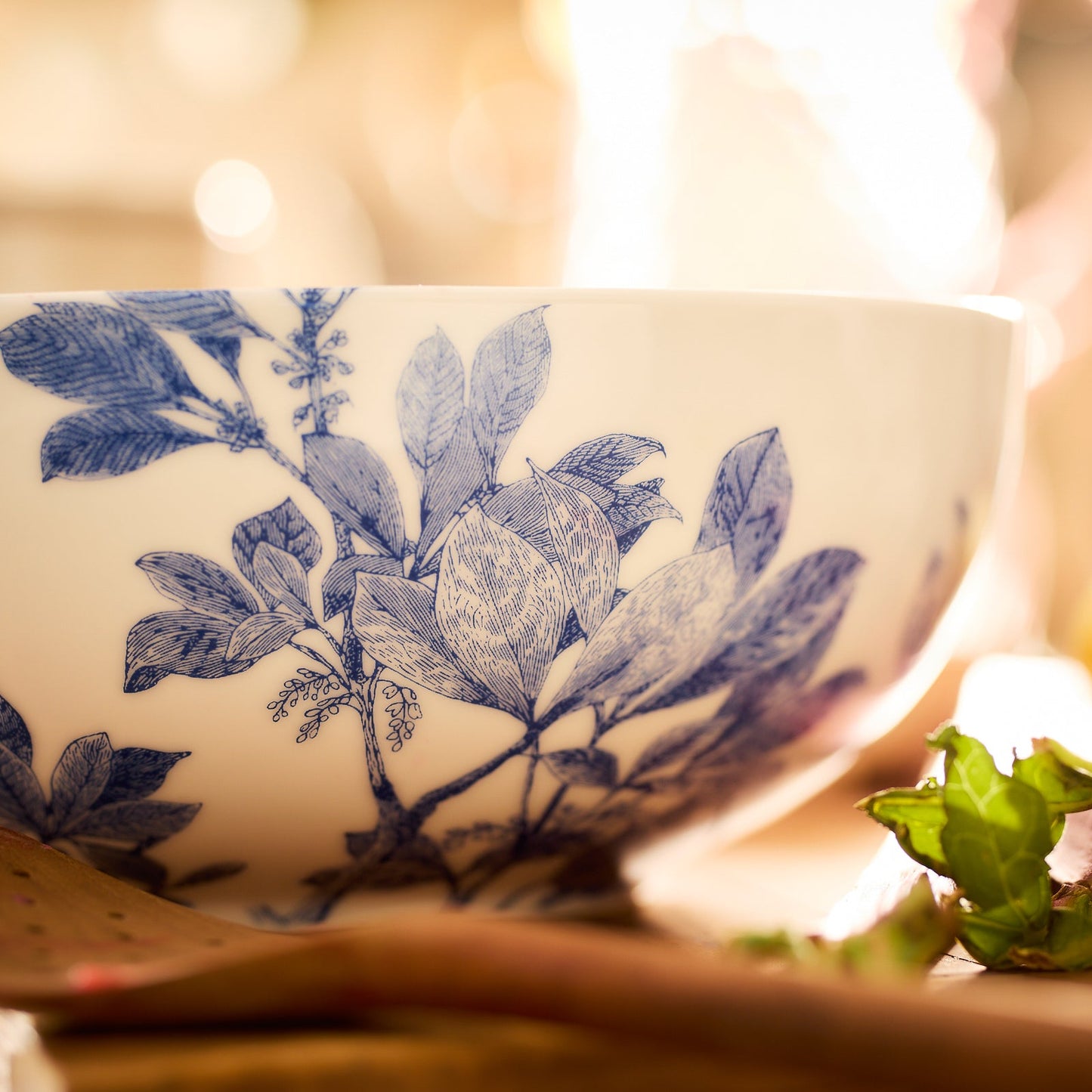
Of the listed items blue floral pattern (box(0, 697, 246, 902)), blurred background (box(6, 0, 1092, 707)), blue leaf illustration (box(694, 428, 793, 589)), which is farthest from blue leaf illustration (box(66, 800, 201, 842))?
blurred background (box(6, 0, 1092, 707))

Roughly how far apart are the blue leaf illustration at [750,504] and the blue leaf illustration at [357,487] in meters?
0.05

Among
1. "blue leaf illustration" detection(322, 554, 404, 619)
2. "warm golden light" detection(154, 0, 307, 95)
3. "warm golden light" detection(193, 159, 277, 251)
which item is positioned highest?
"warm golden light" detection(154, 0, 307, 95)

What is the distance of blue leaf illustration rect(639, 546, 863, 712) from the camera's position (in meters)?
0.19

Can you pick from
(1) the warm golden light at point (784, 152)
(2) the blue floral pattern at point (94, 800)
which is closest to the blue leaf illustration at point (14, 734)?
(2) the blue floral pattern at point (94, 800)

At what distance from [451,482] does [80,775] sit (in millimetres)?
89

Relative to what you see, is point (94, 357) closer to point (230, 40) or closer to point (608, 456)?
point (608, 456)

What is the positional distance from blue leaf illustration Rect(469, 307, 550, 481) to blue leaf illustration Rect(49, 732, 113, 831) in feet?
0.29

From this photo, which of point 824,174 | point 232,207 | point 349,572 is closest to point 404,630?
point 349,572

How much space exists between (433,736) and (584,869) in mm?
63

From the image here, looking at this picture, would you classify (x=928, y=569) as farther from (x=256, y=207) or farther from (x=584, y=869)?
(x=256, y=207)

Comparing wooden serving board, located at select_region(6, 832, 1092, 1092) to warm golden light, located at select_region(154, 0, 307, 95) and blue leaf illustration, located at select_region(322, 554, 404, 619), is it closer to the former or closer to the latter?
blue leaf illustration, located at select_region(322, 554, 404, 619)

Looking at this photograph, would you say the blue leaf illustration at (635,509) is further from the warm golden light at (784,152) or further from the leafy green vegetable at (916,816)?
the warm golden light at (784,152)

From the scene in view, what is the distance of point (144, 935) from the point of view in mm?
152

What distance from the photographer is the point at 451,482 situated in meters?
0.17
